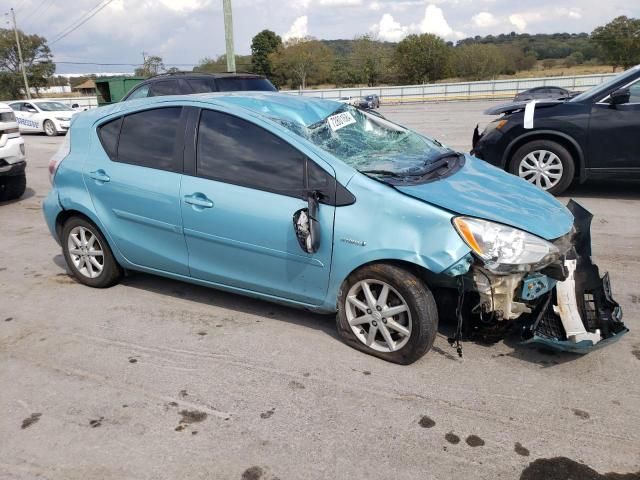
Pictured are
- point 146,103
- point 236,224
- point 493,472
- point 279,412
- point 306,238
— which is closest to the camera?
point 493,472

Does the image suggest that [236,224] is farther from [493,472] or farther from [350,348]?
[493,472]

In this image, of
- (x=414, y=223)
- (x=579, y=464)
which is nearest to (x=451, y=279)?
(x=414, y=223)

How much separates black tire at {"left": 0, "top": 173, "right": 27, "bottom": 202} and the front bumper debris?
7.98 metres

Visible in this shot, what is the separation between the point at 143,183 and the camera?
402 cm

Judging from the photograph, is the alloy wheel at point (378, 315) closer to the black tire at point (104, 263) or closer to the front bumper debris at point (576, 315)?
the front bumper debris at point (576, 315)

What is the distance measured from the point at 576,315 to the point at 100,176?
3.53m

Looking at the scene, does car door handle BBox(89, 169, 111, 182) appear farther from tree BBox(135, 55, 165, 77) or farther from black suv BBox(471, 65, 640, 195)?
tree BBox(135, 55, 165, 77)

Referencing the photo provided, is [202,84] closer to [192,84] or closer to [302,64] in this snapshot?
[192,84]

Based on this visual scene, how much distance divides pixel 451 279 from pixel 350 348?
823 mm

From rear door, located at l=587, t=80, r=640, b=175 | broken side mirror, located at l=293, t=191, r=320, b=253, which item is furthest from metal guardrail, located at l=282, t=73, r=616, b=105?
broken side mirror, located at l=293, t=191, r=320, b=253

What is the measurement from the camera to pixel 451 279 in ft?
10.4

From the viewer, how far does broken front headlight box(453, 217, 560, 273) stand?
3.02 meters

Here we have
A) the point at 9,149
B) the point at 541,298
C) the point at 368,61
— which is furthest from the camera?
the point at 368,61

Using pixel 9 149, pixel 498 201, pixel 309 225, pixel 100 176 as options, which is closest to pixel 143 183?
pixel 100 176
